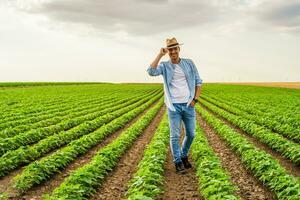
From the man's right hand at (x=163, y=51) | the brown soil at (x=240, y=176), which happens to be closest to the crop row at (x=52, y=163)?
the man's right hand at (x=163, y=51)

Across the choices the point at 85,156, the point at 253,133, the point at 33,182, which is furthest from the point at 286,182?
the point at 253,133

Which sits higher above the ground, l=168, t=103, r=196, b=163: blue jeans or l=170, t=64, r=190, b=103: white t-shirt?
l=170, t=64, r=190, b=103: white t-shirt

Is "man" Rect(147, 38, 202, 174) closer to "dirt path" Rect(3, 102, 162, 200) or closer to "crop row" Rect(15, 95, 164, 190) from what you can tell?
"dirt path" Rect(3, 102, 162, 200)

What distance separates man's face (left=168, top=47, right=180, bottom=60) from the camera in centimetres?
795

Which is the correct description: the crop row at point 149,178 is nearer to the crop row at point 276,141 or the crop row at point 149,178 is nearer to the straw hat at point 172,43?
the straw hat at point 172,43

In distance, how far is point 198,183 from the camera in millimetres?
7746

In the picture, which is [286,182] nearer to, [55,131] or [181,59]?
[181,59]

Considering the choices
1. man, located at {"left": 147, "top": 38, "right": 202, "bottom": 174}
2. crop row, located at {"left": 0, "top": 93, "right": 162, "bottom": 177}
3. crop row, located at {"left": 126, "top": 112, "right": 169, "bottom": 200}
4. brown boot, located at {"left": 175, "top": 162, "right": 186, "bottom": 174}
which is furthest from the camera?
crop row, located at {"left": 0, "top": 93, "right": 162, "bottom": 177}

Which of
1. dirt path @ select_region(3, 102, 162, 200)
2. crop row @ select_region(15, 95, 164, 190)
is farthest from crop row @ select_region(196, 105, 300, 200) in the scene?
crop row @ select_region(15, 95, 164, 190)

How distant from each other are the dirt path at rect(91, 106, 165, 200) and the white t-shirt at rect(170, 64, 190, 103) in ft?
7.22

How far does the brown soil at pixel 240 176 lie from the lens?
286 inches

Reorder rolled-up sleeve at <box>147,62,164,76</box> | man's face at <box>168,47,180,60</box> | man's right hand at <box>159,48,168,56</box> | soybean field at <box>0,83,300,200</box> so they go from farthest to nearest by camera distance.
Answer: man's face at <box>168,47,180,60</box>
rolled-up sleeve at <box>147,62,164,76</box>
man's right hand at <box>159,48,168,56</box>
soybean field at <box>0,83,300,200</box>

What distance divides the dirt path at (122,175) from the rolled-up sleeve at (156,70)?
251 cm

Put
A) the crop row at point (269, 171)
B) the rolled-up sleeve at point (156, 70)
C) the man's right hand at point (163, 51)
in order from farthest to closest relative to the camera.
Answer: the rolled-up sleeve at point (156, 70) → the man's right hand at point (163, 51) → the crop row at point (269, 171)
